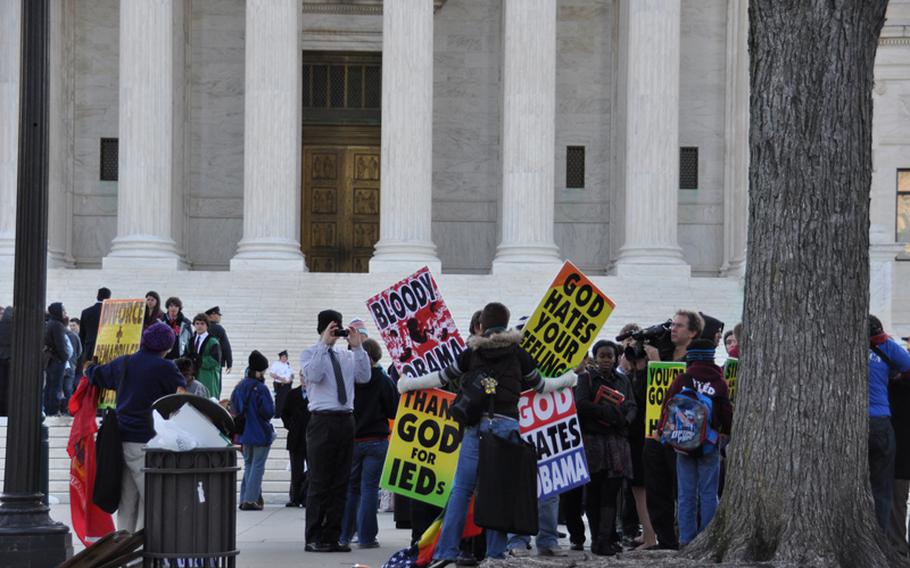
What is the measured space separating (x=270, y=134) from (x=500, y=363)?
20456 mm

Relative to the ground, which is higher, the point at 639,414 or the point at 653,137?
the point at 653,137

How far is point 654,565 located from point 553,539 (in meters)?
3.45

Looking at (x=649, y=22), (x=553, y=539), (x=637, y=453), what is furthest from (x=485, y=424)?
(x=649, y=22)

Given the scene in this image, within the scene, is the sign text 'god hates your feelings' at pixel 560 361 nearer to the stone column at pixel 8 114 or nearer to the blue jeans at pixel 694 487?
the blue jeans at pixel 694 487

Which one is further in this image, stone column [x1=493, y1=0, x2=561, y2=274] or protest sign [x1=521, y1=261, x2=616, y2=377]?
stone column [x1=493, y1=0, x2=561, y2=274]

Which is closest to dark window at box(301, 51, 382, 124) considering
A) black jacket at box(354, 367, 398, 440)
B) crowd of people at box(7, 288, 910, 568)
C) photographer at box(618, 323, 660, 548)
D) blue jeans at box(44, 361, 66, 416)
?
blue jeans at box(44, 361, 66, 416)

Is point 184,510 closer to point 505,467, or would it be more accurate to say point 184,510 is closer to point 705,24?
point 505,467

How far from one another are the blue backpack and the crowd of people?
0.07 ft

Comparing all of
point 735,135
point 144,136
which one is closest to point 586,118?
point 735,135

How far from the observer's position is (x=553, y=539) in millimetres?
12531

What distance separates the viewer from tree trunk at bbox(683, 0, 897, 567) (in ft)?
30.0

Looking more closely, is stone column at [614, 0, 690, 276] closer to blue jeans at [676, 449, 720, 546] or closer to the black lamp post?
blue jeans at [676, 449, 720, 546]

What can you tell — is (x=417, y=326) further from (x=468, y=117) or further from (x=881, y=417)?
(x=468, y=117)

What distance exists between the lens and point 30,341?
35.2 feet
